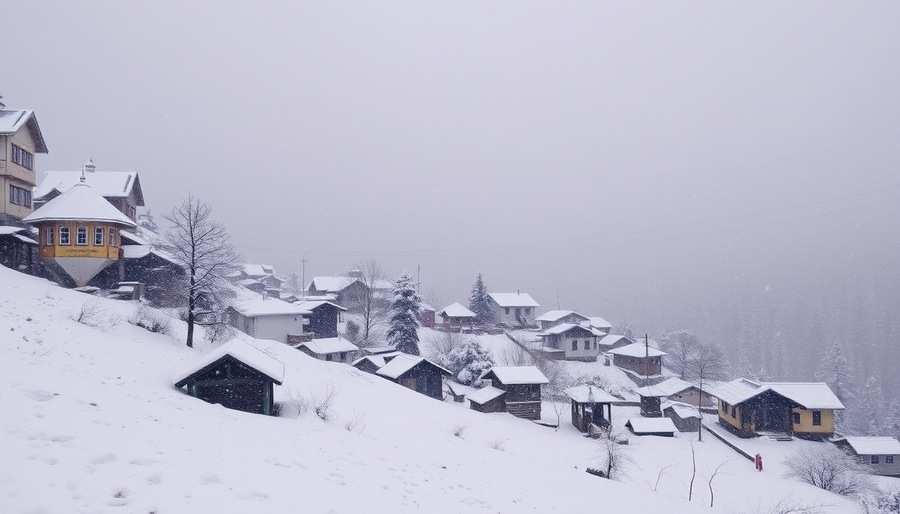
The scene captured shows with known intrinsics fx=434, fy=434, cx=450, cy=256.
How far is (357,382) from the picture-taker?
89.8ft

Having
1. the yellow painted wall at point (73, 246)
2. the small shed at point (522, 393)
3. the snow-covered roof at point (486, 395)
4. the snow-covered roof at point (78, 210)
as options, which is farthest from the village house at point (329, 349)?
the snow-covered roof at point (78, 210)

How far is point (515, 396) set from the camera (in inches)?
1480

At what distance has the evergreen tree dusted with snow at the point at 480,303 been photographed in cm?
7325

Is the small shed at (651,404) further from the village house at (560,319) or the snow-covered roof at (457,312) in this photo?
the snow-covered roof at (457,312)

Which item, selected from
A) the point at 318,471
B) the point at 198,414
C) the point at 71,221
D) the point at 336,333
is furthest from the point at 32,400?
the point at 336,333

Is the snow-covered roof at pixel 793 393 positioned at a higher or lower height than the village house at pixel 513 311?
lower

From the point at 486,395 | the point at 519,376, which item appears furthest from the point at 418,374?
the point at 519,376

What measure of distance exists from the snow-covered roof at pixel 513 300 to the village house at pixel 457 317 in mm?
7987

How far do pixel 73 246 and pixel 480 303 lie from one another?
181 ft

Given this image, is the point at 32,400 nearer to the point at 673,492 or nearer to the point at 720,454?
the point at 673,492

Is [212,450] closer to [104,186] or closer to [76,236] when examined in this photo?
[76,236]

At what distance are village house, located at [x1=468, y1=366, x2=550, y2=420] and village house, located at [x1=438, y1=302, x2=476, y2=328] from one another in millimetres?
28639

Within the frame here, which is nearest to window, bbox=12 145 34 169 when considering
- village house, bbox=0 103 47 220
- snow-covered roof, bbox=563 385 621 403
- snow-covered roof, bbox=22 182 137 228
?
village house, bbox=0 103 47 220

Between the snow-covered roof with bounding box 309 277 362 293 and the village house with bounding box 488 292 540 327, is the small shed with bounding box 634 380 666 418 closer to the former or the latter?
the village house with bounding box 488 292 540 327
